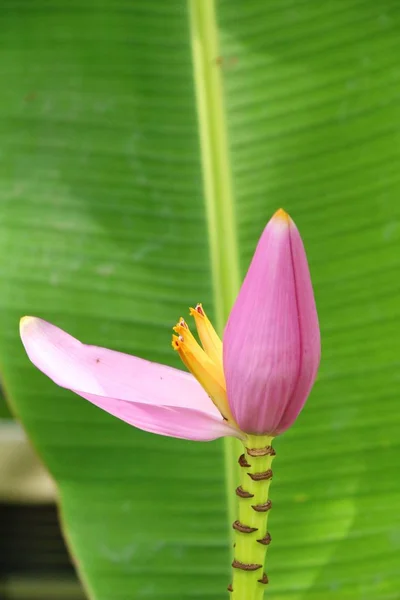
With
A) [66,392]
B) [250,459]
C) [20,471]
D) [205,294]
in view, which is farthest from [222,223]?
[20,471]

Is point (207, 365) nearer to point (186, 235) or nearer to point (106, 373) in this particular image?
point (106, 373)

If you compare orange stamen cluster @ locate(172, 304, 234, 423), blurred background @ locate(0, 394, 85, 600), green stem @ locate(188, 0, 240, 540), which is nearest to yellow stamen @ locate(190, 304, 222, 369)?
orange stamen cluster @ locate(172, 304, 234, 423)

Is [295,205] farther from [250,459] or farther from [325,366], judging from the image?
[250,459]

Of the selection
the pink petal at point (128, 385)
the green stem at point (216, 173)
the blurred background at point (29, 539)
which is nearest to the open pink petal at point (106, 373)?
the pink petal at point (128, 385)

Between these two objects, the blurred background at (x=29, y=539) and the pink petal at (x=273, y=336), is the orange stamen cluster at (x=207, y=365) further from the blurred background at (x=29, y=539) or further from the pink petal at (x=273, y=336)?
the blurred background at (x=29, y=539)

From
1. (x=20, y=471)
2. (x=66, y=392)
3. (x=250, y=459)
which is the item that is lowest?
(x=250, y=459)

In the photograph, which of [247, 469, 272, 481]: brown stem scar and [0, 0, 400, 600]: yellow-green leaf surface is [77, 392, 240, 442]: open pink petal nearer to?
[247, 469, 272, 481]: brown stem scar
